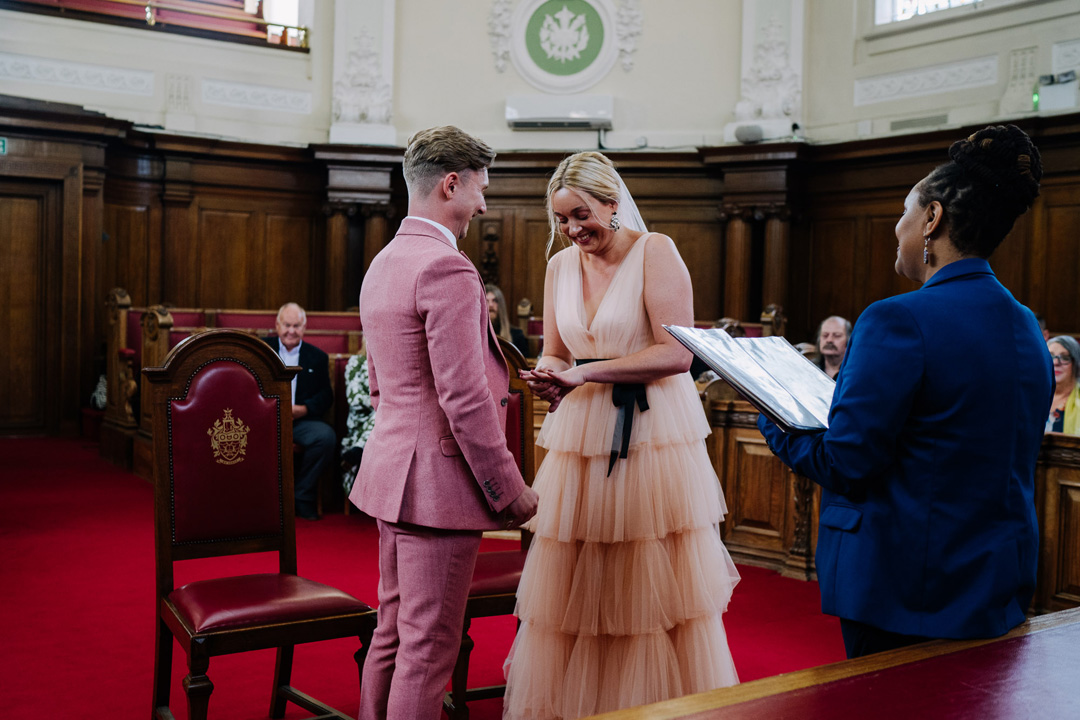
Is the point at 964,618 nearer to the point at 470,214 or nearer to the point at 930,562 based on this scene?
the point at 930,562

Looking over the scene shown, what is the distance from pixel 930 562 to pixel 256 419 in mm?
1871

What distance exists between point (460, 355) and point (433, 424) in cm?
16

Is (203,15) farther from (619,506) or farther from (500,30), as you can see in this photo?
(619,506)

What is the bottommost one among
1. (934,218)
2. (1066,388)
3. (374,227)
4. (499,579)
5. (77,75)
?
(499,579)

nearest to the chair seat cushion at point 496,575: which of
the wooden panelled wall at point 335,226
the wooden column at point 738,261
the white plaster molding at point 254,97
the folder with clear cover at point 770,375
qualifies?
the folder with clear cover at point 770,375

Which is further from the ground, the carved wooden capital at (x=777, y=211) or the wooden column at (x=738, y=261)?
the carved wooden capital at (x=777, y=211)

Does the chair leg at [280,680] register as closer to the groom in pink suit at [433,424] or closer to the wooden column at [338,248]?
the groom in pink suit at [433,424]

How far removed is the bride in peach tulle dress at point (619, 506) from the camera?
229 cm

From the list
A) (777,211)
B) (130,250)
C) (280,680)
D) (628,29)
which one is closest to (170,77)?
(130,250)

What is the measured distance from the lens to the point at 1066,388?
14.5 ft

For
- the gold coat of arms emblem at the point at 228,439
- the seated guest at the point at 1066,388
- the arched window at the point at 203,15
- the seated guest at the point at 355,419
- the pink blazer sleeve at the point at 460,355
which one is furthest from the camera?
the arched window at the point at 203,15

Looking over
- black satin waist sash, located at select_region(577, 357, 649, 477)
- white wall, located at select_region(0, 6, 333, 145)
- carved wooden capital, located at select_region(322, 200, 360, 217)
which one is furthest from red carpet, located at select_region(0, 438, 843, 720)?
white wall, located at select_region(0, 6, 333, 145)

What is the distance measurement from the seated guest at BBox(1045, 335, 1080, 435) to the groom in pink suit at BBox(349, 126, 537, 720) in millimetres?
3457

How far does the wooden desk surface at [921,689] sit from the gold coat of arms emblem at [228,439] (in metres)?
1.79
